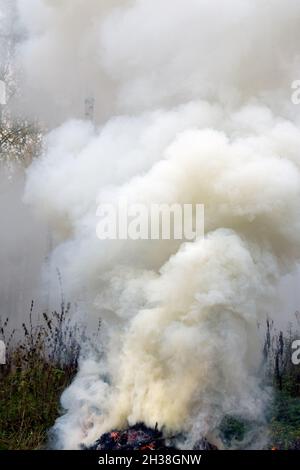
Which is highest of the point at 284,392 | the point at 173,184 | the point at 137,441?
the point at 173,184

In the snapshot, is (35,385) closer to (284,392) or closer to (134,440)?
(134,440)

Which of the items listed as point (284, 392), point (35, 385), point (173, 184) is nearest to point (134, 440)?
point (35, 385)

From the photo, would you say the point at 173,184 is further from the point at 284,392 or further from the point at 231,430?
the point at 284,392

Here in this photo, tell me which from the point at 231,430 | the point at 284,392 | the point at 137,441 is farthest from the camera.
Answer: the point at 284,392

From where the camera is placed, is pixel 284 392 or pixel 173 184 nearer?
pixel 173 184

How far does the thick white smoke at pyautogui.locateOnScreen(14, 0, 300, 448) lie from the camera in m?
5.72

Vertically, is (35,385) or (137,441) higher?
(35,385)

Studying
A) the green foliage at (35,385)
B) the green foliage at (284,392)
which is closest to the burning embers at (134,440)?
the green foliage at (35,385)

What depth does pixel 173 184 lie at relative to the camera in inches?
253

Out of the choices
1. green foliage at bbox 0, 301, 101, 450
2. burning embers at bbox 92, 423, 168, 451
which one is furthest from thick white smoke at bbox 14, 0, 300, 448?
green foliage at bbox 0, 301, 101, 450

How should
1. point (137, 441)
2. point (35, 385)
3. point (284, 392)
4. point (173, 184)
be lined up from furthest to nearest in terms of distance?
point (35, 385) → point (284, 392) → point (173, 184) → point (137, 441)

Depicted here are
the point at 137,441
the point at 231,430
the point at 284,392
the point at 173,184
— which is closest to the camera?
the point at 137,441

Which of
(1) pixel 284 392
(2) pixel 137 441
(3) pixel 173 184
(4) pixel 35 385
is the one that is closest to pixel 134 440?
(2) pixel 137 441
